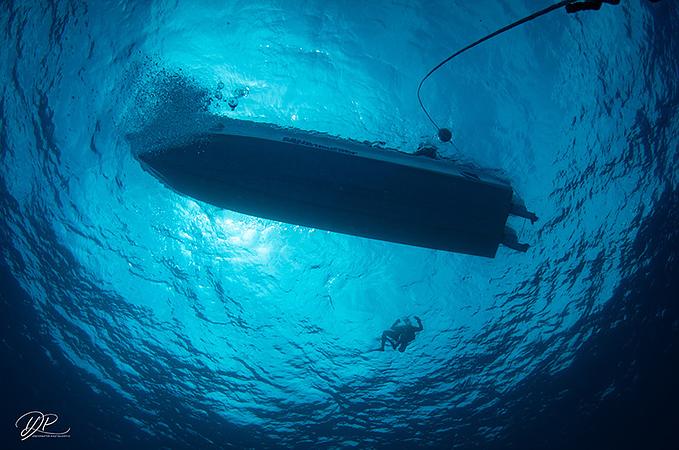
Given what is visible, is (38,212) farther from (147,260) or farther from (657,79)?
(657,79)

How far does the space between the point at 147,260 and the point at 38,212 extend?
3.11m

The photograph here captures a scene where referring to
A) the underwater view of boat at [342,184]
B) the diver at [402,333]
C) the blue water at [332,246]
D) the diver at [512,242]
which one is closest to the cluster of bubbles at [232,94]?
the blue water at [332,246]

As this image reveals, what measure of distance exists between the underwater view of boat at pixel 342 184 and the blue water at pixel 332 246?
1.06m

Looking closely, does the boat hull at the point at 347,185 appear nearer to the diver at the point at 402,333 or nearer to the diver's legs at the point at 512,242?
the diver's legs at the point at 512,242

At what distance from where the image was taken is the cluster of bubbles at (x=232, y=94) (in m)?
7.46

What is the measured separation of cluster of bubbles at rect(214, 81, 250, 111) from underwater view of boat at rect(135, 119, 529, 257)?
3.65 feet

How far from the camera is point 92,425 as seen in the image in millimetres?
15422

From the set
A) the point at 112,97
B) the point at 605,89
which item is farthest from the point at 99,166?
the point at 605,89

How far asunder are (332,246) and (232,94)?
14.0 ft

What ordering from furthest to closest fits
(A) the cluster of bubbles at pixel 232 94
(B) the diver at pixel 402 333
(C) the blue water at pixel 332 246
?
(B) the diver at pixel 402 333, (A) the cluster of bubbles at pixel 232 94, (C) the blue water at pixel 332 246

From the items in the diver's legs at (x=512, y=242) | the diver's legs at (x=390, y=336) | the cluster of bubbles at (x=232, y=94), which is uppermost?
the cluster of bubbles at (x=232, y=94)

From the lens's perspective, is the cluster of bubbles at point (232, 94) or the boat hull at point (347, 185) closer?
the boat hull at point (347, 185)

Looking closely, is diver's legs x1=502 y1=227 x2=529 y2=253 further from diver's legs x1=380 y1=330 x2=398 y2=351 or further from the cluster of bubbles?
the cluster of bubbles

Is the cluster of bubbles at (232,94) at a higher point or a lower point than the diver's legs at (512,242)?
higher
